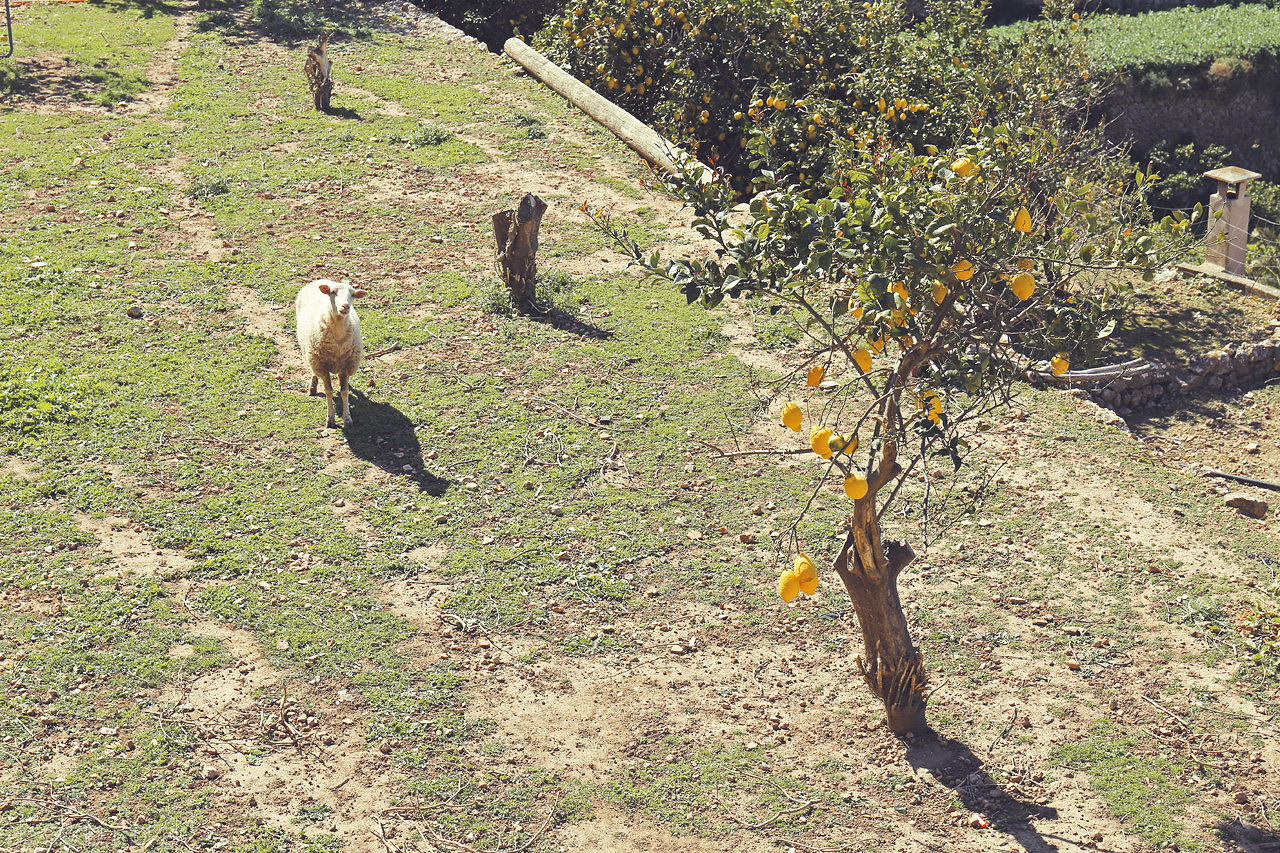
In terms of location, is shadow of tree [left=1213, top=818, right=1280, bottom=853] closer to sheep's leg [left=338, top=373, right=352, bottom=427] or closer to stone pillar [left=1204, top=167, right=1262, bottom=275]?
sheep's leg [left=338, top=373, right=352, bottom=427]

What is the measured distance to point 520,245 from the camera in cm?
1013

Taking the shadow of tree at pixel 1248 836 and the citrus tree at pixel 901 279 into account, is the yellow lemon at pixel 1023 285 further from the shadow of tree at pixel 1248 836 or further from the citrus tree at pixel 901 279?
the shadow of tree at pixel 1248 836

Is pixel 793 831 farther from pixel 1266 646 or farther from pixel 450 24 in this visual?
pixel 450 24

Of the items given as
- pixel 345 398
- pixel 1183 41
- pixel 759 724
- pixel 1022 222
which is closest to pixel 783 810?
pixel 759 724

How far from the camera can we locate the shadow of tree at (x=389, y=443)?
802 centimetres

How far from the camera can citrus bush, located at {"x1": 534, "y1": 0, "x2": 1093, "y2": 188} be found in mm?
12547

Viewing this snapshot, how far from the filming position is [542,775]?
18.7 feet

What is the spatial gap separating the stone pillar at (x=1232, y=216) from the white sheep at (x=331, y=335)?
10.7 meters

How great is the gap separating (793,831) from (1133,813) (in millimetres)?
1866

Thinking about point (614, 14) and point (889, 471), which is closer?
point (889, 471)

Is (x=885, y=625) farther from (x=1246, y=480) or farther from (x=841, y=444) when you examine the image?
(x=1246, y=480)

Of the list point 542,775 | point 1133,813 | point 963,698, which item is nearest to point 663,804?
point 542,775

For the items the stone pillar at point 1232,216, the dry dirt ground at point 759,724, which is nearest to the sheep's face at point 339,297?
the dry dirt ground at point 759,724

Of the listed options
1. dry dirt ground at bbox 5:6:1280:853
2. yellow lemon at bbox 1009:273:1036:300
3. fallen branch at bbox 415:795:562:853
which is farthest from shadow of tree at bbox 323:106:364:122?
yellow lemon at bbox 1009:273:1036:300
